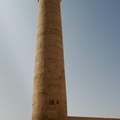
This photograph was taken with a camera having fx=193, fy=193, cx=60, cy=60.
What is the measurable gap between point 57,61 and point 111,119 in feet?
16.7

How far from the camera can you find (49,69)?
8219 millimetres

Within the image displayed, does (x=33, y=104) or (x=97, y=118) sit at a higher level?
(x=33, y=104)

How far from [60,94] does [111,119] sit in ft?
14.9

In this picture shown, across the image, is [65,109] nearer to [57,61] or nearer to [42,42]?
[57,61]

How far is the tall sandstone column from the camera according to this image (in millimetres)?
7676

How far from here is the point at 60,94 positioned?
26.3ft

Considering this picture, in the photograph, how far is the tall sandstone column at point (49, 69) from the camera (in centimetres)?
768

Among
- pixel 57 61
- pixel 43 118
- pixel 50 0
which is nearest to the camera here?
pixel 43 118

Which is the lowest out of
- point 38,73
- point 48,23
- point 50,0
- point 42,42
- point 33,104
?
point 33,104

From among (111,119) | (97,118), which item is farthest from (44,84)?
(111,119)

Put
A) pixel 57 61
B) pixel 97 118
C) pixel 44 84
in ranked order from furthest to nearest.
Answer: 1. pixel 97 118
2. pixel 57 61
3. pixel 44 84

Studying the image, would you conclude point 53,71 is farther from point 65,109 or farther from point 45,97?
point 65,109

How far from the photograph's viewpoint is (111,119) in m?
10.9

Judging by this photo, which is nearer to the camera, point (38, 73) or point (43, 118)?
point (43, 118)
